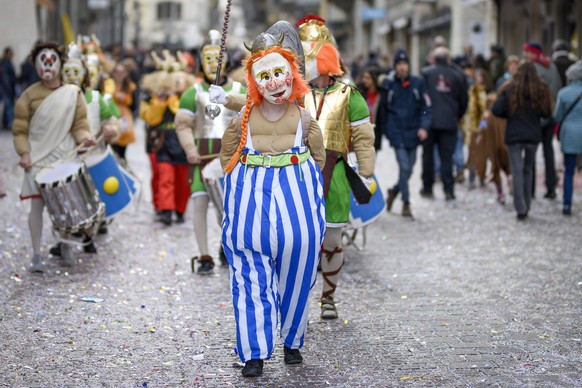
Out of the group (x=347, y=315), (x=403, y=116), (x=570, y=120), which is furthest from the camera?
(x=403, y=116)

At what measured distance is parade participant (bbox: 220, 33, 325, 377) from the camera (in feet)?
20.3

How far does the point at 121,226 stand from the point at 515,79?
469cm

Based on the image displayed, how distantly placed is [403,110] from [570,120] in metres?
1.94

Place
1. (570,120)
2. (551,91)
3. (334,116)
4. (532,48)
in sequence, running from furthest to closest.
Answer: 1. (551,91)
2. (532,48)
3. (570,120)
4. (334,116)

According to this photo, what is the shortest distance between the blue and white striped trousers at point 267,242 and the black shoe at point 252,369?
0.04 metres

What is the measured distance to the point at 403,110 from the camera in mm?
13539

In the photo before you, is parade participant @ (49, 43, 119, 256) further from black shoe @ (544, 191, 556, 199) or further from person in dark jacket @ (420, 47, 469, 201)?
black shoe @ (544, 191, 556, 199)

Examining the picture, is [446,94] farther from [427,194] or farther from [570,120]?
[570,120]

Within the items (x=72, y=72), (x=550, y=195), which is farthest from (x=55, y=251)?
(x=550, y=195)

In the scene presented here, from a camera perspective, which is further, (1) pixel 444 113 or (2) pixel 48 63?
(1) pixel 444 113

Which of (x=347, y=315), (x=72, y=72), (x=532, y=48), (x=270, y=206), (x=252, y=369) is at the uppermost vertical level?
(x=532, y=48)

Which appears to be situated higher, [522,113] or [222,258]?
[522,113]

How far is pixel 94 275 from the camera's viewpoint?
31.1ft

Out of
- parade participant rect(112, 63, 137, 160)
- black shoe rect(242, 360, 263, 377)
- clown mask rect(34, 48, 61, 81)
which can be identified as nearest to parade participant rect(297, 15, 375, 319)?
black shoe rect(242, 360, 263, 377)
